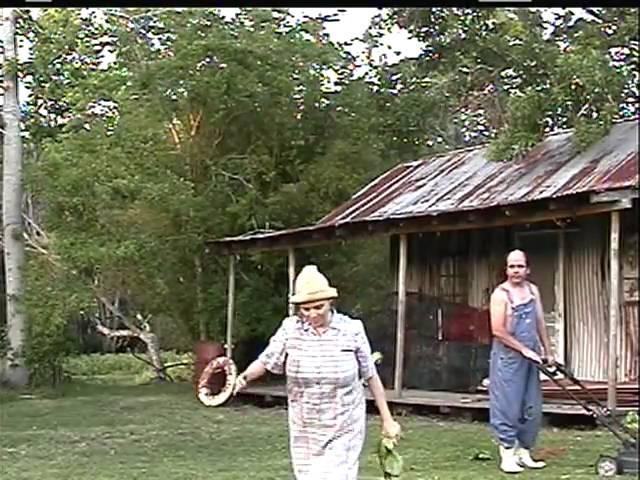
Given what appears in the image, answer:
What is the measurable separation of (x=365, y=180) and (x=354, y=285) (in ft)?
5.77

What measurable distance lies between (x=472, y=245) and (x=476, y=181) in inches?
40.7

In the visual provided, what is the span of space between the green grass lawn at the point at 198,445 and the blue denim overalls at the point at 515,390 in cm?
31

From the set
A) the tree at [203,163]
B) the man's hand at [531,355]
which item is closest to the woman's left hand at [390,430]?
the man's hand at [531,355]

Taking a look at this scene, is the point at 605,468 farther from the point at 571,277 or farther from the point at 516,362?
the point at 571,277

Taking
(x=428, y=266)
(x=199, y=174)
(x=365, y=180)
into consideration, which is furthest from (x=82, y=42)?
(x=428, y=266)

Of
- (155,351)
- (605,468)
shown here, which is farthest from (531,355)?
(155,351)

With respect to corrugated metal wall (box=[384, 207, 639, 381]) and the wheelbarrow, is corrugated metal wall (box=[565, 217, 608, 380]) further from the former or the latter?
the wheelbarrow

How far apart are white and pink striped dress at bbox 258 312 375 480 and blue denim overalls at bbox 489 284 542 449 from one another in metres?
2.43

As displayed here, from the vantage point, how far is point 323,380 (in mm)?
5699

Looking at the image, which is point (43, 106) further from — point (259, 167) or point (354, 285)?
point (354, 285)

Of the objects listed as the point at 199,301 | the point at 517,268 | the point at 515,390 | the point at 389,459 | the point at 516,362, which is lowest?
the point at 389,459

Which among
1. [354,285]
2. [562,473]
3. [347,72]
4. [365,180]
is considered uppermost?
[347,72]

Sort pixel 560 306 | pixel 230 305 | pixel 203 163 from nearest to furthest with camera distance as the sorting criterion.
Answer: pixel 560 306 < pixel 230 305 < pixel 203 163

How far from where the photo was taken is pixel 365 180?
18.3 m
